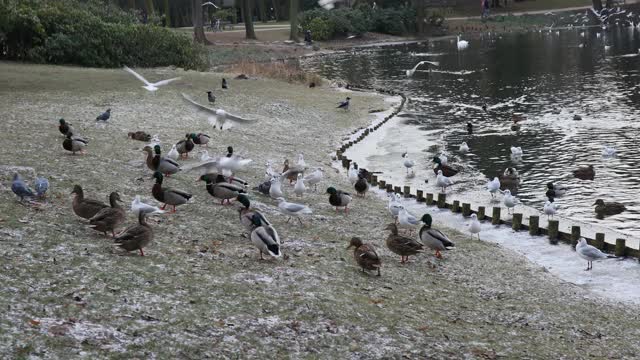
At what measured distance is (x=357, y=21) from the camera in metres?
105

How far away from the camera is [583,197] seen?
25.1 meters

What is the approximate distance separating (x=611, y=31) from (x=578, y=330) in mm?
98910

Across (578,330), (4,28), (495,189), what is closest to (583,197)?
(495,189)

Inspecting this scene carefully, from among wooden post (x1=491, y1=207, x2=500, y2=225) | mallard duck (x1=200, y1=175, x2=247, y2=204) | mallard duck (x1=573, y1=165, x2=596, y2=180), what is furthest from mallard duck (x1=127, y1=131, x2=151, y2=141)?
mallard duck (x1=573, y1=165, x2=596, y2=180)

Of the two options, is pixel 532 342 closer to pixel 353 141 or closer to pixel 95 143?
pixel 95 143

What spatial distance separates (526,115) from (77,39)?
27753 mm

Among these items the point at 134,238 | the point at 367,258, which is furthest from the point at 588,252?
the point at 134,238

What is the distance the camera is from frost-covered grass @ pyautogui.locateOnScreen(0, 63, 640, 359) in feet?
34.8

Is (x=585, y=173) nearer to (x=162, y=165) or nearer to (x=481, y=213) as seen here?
(x=481, y=213)

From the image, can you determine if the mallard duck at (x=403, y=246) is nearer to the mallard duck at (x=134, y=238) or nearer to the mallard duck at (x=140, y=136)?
the mallard duck at (x=134, y=238)

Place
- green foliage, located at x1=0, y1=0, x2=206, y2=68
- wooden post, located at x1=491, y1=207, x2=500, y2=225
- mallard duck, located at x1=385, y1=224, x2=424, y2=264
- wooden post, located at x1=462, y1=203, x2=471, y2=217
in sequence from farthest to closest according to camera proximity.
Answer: green foliage, located at x1=0, y1=0, x2=206, y2=68 < wooden post, located at x1=462, y1=203, x2=471, y2=217 < wooden post, located at x1=491, y1=207, x2=500, y2=225 < mallard duck, located at x1=385, y1=224, x2=424, y2=264

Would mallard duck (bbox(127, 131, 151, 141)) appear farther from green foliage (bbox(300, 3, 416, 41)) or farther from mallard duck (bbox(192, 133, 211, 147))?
green foliage (bbox(300, 3, 416, 41))

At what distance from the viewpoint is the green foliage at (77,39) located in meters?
44.9

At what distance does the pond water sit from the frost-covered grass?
313 inches
